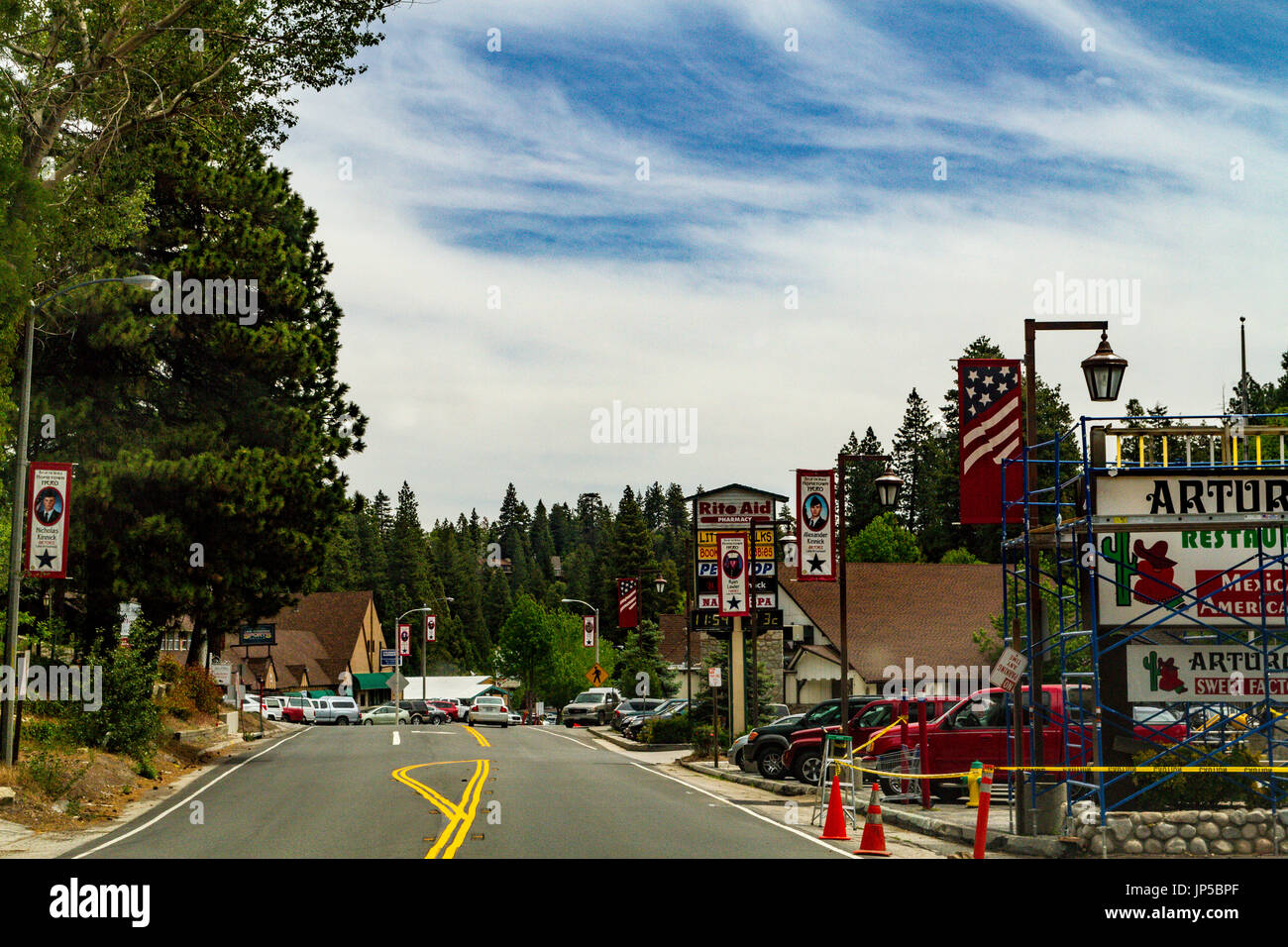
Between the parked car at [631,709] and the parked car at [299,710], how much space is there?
1960 cm

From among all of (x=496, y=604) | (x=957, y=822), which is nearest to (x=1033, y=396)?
(x=957, y=822)

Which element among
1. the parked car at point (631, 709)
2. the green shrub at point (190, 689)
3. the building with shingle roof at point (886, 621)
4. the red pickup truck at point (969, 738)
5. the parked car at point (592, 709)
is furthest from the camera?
the parked car at point (592, 709)

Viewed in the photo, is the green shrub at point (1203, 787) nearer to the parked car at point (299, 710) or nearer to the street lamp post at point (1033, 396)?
the street lamp post at point (1033, 396)

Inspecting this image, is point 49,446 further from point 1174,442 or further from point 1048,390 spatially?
point 1048,390

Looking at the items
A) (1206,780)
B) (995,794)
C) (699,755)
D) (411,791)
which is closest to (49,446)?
(411,791)

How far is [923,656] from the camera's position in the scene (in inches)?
2004

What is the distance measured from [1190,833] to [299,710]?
59013 millimetres

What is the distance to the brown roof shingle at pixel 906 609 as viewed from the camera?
51156 mm

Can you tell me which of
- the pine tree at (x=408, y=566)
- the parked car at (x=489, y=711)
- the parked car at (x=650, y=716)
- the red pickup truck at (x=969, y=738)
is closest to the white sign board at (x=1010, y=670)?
the red pickup truck at (x=969, y=738)

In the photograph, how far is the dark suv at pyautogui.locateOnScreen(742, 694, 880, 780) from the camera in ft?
88.2

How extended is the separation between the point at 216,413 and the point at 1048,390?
73.7 m

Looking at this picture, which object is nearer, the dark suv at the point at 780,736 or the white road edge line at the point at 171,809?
the white road edge line at the point at 171,809
